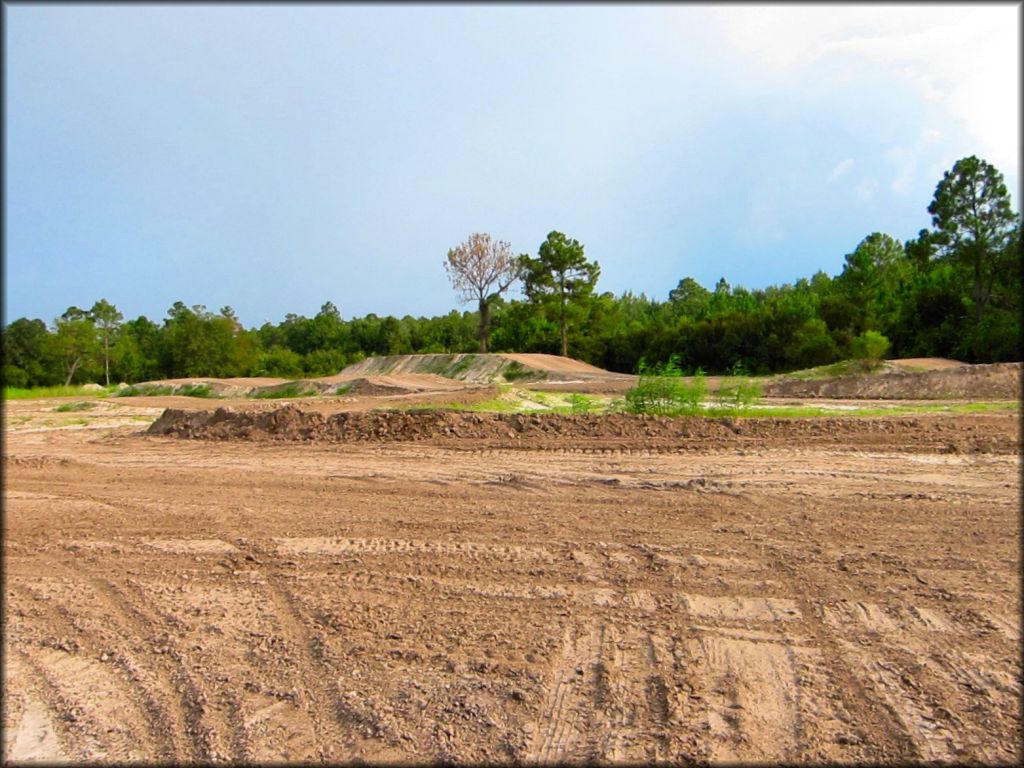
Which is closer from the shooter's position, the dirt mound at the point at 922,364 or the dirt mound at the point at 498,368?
the dirt mound at the point at 922,364

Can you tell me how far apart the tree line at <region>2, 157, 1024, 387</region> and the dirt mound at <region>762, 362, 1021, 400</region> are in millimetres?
3499

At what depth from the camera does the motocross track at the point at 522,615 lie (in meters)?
3.13

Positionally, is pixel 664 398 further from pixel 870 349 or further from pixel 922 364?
pixel 922 364

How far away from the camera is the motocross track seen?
313 cm

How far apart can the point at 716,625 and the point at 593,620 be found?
749 mm

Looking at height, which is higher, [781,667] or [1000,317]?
[1000,317]

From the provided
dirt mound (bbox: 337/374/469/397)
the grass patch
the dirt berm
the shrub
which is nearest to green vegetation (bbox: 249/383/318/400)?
dirt mound (bbox: 337/374/469/397)

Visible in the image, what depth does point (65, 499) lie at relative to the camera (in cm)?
785

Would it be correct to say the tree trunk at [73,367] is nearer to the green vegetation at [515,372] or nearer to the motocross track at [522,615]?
the green vegetation at [515,372]

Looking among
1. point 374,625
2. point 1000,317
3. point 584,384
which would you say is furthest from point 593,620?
point 1000,317

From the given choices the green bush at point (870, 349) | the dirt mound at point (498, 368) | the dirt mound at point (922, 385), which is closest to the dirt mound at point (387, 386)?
the dirt mound at point (498, 368)

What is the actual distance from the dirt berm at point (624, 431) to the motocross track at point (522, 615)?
1.72 meters

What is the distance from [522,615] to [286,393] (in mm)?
25324

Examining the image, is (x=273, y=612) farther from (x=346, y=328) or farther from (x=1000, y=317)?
(x=346, y=328)
